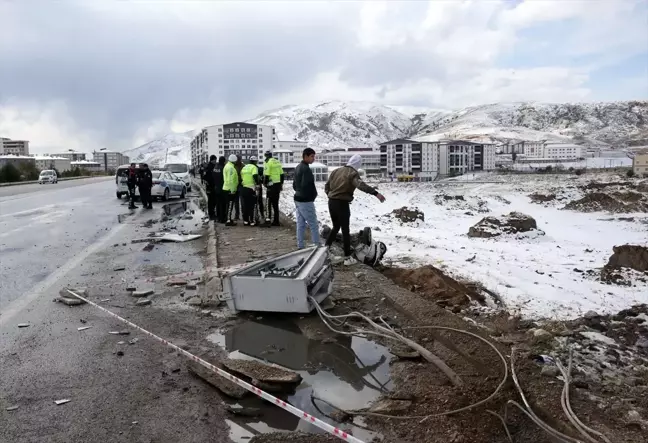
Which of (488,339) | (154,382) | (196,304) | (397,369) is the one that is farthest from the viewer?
(196,304)

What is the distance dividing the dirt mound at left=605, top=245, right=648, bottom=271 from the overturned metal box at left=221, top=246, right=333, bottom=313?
675 centimetres

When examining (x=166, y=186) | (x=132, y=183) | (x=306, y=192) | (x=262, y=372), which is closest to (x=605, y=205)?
(x=166, y=186)

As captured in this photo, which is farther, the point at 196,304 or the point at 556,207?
the point at 556,207

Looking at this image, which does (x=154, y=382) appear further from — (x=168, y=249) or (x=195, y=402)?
(x=168, y=249)

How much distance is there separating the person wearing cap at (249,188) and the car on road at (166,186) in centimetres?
1135

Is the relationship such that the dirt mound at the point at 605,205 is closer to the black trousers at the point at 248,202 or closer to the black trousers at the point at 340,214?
the black trousers at the point at 248,202

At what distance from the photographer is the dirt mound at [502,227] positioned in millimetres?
16250

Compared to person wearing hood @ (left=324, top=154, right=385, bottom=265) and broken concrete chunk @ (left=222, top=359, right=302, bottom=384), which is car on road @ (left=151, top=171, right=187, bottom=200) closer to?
person wearing hood @ (left=324, top=154, right=385, bottom=265)

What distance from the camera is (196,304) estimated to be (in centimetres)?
678

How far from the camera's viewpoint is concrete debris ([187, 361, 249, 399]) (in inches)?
162

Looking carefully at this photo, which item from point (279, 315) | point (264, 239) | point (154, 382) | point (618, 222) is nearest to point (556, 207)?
point (618, 222)

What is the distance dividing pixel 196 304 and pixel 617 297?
5.96 meters

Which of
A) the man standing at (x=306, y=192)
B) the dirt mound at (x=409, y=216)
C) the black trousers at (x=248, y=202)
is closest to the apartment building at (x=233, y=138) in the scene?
the dirt mound at (x=409, y=216)

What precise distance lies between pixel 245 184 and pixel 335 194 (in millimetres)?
5592
